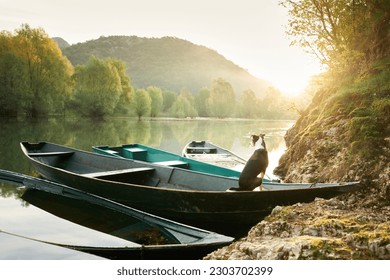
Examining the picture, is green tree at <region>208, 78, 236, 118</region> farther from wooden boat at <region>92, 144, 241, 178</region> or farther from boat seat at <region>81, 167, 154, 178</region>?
boat seat at <region>81, 167, 154, 178</region>

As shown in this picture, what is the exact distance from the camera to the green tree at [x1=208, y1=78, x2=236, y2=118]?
5841cm

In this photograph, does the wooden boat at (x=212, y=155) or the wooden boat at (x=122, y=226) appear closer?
the wooden boat at (x=122, y=226)

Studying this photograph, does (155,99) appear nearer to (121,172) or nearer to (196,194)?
(121,172)

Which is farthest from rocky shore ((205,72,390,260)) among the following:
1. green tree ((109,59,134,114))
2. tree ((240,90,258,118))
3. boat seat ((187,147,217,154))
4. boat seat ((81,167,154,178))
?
tree ((240,90,258,118))

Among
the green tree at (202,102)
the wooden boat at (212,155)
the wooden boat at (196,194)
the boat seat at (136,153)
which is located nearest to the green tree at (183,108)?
the green tree at (202,102)

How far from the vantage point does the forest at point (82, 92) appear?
32344 mm

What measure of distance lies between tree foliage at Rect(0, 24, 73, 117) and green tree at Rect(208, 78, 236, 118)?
2859cm

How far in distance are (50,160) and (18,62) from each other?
81.7ft

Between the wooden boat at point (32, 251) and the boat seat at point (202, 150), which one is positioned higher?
the boat seat at point (202, 150)

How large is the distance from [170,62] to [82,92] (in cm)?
5114

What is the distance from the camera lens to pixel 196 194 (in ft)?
21.6

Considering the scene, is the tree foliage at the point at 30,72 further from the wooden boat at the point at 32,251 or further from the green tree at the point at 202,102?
the green tree at the point at 202,102

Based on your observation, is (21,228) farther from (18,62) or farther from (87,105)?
(87,105)

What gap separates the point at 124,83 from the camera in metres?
51.2
